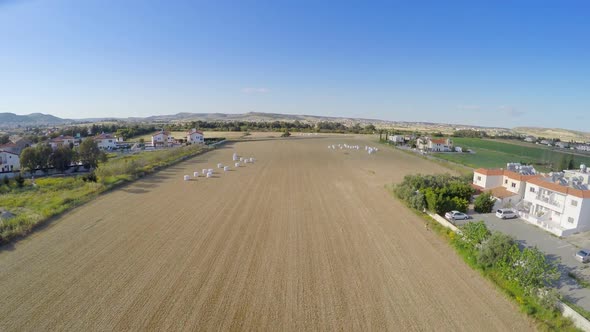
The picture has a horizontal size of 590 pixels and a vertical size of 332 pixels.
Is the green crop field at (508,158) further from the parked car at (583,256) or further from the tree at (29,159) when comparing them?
the tree at (29,159)

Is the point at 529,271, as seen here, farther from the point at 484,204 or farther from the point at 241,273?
the point at 241,273

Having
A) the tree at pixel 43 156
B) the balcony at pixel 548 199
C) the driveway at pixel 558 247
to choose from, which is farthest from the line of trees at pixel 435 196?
the tree at pixel 43 156

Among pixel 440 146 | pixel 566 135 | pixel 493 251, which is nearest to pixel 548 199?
pixel 493 251

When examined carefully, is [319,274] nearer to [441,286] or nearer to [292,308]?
[292,308]

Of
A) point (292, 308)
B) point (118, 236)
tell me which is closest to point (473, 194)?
point (292, 308)

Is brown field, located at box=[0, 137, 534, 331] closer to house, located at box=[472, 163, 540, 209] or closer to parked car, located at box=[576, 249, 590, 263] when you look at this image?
parked car, located at box=[576, 249, 590, 263]
